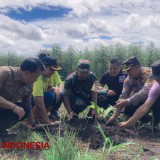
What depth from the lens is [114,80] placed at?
5.64 m

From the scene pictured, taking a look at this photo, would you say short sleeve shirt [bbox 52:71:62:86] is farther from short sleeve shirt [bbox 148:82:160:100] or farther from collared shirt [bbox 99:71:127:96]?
short sleeve shirt [bbox 148:82:160:100]

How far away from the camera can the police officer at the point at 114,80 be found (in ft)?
18.1

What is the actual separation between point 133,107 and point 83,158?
260 centimetres

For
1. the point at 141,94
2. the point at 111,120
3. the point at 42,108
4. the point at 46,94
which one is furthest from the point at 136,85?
the point at 42,108

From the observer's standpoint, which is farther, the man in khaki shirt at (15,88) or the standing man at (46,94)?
the standing man at (46,94)

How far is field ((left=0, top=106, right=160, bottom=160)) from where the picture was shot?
262 cm

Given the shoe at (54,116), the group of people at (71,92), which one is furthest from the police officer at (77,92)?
the shoe at (54,116)

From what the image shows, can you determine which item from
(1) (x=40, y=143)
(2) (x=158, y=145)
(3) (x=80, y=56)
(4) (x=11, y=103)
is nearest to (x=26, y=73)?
(4) (x=11, y=103)

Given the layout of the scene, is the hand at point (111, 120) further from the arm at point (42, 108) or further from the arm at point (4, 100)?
the arm at point (4, 100)

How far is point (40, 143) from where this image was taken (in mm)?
3293

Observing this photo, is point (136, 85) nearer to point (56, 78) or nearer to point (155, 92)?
point (155, 92)

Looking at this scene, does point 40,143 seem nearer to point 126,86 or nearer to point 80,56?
point 126,86

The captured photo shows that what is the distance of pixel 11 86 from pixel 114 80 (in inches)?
94.0

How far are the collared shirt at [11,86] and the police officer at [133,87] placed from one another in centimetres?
142
